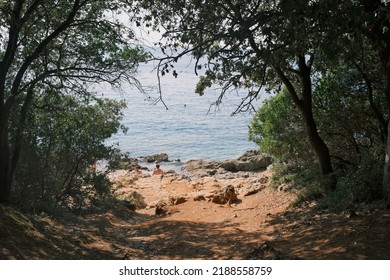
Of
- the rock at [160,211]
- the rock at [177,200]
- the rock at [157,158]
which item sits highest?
the rock at [157,158]

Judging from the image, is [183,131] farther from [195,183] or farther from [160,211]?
[160,211]

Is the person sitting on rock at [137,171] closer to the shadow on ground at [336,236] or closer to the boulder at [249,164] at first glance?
the boulder at [249,164]

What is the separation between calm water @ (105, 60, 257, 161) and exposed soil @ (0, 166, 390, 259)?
1905 cm

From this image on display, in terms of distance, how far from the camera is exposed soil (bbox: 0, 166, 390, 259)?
701 cm

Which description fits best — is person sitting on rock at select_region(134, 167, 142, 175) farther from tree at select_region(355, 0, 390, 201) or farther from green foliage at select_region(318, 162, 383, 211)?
tree at select_region(355, 0, 390, 201)

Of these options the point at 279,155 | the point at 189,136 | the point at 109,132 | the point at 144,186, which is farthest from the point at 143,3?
the point at 189,136

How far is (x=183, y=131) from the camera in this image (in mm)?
48344

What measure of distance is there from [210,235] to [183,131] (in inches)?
1504

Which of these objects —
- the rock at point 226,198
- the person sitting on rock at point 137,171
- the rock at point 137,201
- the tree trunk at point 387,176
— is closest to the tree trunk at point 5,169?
the tree trunk at point 387,176

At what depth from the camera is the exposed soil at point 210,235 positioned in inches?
276

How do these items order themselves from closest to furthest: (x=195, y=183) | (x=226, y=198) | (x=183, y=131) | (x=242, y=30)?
(x=242, y=30) < (x=226, y=198) < (x=195, y=183) < (x=183, y=131)

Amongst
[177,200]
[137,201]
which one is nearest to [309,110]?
[177,200]

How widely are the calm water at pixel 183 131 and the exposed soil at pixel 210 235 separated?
1905cm

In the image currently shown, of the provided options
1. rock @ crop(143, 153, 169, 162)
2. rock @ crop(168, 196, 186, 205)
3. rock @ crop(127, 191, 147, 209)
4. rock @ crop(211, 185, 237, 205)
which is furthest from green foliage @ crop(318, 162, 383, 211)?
rock @ crop(143, 153, 169, 162)
